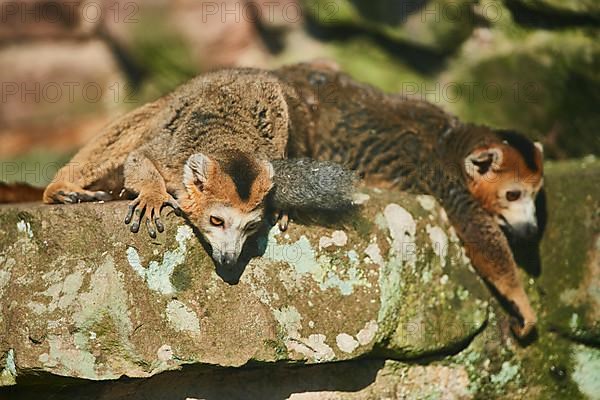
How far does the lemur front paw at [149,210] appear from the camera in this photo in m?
7.98

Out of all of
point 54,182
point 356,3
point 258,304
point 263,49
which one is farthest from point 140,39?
point 258,304

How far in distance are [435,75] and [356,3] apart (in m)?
1.50

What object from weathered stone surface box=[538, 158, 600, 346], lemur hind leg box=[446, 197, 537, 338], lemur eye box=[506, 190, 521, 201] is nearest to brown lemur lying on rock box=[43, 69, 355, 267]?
lemur hind leg box=[446, 197, 537, 338]

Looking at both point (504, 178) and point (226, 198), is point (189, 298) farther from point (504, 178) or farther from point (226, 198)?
point (504, 178)

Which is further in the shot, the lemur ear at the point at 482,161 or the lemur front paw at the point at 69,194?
the lemur ear at the point at 482,161

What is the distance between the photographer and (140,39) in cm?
1484

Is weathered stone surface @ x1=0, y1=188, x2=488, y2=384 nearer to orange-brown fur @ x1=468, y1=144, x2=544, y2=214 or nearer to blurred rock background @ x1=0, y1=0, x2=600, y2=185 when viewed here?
orange-brown fur @ x1=468, y1=144, x2=544, y2=214

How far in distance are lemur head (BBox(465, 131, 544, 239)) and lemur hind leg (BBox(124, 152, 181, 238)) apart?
3.42 meters

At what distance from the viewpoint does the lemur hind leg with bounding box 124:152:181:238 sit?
8016 millimetres

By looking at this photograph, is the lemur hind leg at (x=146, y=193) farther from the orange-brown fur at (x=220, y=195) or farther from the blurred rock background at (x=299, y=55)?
the blurred rock background at (x=299, y=55)

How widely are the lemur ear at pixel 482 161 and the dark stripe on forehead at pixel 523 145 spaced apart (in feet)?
0.66

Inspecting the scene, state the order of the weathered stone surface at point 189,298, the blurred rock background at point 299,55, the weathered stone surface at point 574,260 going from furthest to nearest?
1. the blurred rock background at point 299,55
2. the weathered stone surface at point 574,260
3. the weathered stone surface at point 189,298

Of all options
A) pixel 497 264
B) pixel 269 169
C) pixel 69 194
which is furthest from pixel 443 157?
pixel 69 194

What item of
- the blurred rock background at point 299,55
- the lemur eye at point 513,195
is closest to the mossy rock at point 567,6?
the blurred rock background at point 299,55
